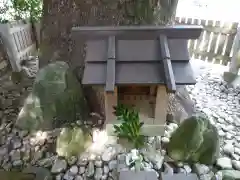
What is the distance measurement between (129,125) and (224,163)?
678 millimetres

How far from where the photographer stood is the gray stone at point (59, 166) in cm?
135

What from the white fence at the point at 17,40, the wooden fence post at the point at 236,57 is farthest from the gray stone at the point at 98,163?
the wooden fence post at the point at 236,57

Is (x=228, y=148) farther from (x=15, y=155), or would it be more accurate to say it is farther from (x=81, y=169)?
(x=15, y=155)

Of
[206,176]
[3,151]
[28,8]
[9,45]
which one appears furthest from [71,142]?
[28,8]

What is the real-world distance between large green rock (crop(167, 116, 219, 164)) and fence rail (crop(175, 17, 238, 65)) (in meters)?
1.95

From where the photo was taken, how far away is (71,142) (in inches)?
54.6

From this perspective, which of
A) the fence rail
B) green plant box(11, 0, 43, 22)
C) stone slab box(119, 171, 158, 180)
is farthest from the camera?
the fence rail

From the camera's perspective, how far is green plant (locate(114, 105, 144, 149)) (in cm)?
118

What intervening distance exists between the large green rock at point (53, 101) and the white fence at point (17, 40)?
4.35ft

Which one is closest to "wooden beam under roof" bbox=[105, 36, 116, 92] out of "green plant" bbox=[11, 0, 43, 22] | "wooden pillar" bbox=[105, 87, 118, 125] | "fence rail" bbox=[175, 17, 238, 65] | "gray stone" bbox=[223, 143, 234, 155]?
"wooden pillar" bbox=[105, 87, 118, 125]

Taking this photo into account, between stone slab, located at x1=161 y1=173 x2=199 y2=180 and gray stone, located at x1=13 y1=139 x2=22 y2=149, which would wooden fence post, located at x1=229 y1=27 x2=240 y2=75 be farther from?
gray stone, located at x1=13 y1=139 x2=22 y2=149

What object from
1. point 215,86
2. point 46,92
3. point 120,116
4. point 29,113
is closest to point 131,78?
point 120,116

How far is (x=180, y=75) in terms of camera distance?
967 mm

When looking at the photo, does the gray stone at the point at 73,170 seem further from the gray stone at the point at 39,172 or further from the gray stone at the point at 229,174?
the gray stone at the point at 229,174
